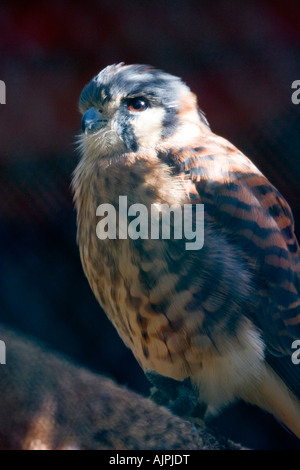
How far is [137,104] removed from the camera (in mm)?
1447

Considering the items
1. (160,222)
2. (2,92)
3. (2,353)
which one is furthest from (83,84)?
(2,353)

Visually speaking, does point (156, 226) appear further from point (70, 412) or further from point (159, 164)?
point (70, 412)

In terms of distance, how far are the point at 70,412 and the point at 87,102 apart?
794 millimetres

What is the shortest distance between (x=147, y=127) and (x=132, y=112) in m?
0.06

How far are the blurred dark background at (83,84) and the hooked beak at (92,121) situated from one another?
21cm

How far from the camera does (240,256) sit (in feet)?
4.44

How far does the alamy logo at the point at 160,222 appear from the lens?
128cm

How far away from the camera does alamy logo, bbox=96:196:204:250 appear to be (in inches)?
50.3

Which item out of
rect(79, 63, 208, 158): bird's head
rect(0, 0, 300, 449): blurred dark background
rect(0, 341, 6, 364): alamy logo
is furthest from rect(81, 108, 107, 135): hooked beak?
rect(0, 341, 6, 364): alamy logo

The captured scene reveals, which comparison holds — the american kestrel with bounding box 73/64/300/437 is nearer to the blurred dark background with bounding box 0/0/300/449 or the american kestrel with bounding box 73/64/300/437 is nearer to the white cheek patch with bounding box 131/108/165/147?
the white cheek patch with bounding box 131/108/165/147

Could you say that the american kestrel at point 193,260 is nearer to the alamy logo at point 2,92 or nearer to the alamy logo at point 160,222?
the alamy logo at point 160,222

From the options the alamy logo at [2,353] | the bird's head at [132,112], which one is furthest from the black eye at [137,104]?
the alamy logo at [2,353]

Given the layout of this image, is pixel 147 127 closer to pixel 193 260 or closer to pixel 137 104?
pixel 137 104
